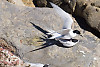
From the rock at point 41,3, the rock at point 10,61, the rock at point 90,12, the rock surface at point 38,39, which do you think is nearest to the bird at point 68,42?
the rock surface at point 38,39

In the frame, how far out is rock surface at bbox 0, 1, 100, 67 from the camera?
3.09m

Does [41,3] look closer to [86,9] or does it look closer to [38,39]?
[86,9]

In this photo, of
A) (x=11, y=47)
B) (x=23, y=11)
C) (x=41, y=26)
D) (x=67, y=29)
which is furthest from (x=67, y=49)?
(x=23, y=11)

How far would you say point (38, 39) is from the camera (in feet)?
11.1

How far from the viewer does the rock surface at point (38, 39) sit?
10.2 ft

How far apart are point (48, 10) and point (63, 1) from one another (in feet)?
1.89

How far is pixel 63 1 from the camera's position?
169 inches

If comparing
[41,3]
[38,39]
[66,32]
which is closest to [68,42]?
[66,32]

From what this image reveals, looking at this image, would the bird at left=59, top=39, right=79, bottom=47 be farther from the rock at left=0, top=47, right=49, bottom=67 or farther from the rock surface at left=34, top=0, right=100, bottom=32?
the rock surface at left=34, top=0, right=100, bottom=32

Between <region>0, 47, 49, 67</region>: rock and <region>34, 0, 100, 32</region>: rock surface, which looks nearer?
<region>0, 47, 49, 67</region>: rock

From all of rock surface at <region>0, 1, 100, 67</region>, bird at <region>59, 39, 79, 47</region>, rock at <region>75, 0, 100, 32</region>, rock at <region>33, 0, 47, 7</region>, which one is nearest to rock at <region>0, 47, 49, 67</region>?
rock surface at <region>0, 1, 100, 67</region>

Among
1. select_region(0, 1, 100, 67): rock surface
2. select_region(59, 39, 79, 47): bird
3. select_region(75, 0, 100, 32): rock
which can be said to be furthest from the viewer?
select_region(75, 0, 100, 32): rock

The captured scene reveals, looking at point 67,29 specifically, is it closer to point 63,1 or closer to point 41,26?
point 41,26

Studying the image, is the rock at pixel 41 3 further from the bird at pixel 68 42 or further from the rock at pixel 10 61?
the rock at pixel 10 61
